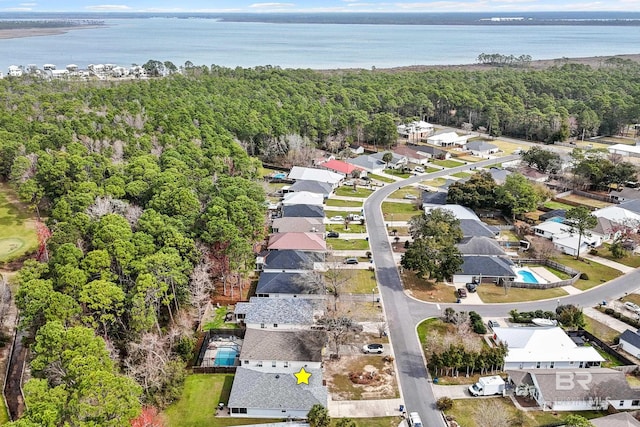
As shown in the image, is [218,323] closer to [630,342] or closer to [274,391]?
[274,391]

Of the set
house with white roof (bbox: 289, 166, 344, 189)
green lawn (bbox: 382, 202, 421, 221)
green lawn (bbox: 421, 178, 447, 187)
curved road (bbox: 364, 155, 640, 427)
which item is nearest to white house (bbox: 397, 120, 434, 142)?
green lawn (bbox: 421, 178, 447, 187)

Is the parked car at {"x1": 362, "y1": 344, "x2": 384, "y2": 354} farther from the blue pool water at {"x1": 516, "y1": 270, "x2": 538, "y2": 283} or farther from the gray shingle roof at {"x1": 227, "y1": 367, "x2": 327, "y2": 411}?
the blue pool water at {"x1": 516, "y1": 270, "x2": 538, "y2": 283}

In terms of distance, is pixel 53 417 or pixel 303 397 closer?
pixel 53 417

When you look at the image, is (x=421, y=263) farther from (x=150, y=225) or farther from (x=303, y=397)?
(x=150, y=225)

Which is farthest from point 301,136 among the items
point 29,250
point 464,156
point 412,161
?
point 29,250

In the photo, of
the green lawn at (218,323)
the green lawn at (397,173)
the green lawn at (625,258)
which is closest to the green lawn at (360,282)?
the green lawn at (218,323)

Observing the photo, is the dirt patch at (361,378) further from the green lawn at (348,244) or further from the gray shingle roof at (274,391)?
the green lawn at (348,244)
